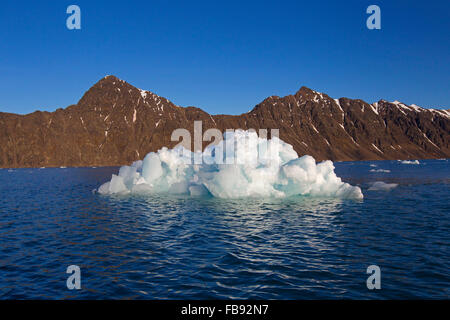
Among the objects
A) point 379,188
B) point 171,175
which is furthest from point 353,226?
point 379,188

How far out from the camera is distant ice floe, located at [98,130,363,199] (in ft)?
102

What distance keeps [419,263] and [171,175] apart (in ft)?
99.2

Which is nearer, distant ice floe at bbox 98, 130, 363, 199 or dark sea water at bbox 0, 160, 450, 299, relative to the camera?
dark sea water at bbox 0, 160, 450, 299

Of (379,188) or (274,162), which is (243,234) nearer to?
(274,162)

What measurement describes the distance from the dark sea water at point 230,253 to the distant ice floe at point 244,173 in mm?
4888

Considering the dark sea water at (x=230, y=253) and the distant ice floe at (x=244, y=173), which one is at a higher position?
the distant ice floe at (x=244, y=173)

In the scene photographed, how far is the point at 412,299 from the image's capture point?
9.70m

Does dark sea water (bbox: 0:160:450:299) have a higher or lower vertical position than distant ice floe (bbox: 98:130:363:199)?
lower

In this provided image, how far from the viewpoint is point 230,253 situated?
14.6 meters

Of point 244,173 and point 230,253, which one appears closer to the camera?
point 230,253

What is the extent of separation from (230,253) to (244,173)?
1719 cm

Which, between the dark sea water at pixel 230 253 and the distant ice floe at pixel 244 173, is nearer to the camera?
the dark sea water at pixel 230 253

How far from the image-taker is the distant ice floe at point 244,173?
31.2m

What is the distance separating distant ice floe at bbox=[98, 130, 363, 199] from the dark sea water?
4888mm
